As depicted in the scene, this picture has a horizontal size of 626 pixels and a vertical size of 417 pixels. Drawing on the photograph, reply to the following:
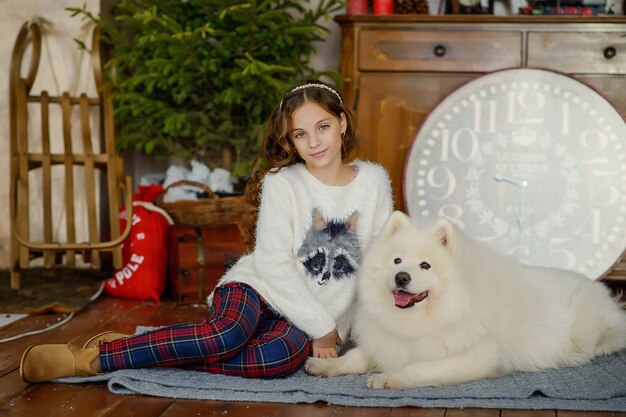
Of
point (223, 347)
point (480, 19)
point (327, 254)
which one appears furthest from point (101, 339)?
point (480, 19)

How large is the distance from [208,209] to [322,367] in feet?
5.03

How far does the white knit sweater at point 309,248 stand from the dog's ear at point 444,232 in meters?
0.37

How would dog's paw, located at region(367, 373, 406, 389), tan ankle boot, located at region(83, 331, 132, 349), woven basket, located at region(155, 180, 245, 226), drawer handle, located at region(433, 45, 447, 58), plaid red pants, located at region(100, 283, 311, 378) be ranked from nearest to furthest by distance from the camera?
dog's paw, located at region(367, 373, 406, 389) < plaid red pants, located at region(100, 283, 311, 378) < tan ankle boot, located at region(83, 331, 132, 349) < drawer handle, located at region(433, 45, 447, 58) < woven basket, located at region(155, 180, 245, 226)

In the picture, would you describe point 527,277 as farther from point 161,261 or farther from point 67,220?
point 67,220

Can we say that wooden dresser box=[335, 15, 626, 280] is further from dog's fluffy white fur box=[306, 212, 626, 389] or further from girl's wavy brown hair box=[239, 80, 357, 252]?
dog's fluffy white fur box=[306, 212, 626, 389]

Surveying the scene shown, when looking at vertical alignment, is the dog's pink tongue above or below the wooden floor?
above

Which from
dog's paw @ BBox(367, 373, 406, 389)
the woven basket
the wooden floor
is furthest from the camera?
the woven basket

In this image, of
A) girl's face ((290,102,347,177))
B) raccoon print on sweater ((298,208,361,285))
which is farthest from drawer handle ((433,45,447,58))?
raccoon print on sweater ((298,208,361,285))

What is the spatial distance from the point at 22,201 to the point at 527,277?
2.31 meters

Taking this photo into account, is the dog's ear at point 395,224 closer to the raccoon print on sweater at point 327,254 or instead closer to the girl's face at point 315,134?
the raccoon print on sweater at point 327,254

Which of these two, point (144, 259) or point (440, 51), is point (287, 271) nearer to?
point (144, 259)

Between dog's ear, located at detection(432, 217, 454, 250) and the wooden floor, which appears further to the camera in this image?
dog's ear, located at detection(432, 217, 454, 250)

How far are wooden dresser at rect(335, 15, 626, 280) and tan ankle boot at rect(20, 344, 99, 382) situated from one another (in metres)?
1.76

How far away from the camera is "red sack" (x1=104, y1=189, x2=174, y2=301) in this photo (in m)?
3.71
